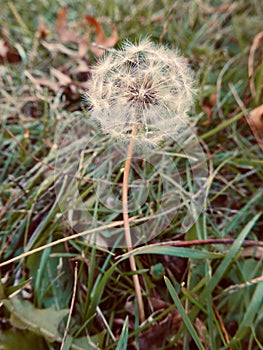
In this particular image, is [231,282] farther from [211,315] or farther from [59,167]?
[59,167]

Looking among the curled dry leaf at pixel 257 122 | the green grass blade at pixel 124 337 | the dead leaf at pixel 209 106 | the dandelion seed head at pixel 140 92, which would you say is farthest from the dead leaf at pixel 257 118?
the green grass blade at pixel 124 337

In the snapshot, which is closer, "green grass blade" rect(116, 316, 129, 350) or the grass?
"green grass blade" rect(116, 316, 129, 350)

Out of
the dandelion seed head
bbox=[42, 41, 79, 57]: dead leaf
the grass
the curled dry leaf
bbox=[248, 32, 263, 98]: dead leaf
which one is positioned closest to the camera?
the dandelion seed head

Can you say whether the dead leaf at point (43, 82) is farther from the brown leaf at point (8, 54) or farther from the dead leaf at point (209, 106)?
the dead leaf at point (209, 106)

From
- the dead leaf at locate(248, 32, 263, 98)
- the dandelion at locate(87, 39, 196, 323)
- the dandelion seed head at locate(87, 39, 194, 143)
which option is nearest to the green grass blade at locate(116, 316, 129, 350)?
the dandelion at locate(87, 39, 196, 323)

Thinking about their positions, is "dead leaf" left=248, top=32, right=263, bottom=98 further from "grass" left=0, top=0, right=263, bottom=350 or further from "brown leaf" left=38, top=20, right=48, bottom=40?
"brown leaf" left=38, top=20, right=48, bottom=40

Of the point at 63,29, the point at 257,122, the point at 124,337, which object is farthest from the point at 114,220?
the point at 63,29

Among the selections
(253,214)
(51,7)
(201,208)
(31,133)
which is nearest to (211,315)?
(201,208)

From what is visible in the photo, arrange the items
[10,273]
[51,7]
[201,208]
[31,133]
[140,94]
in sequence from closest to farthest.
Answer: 1. [140,94]
2. [10,273]
3. [201,208]
4. [31,133]
5. [51,7]
